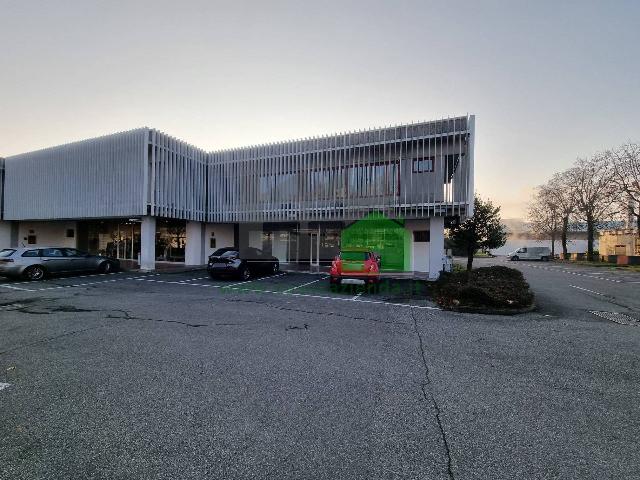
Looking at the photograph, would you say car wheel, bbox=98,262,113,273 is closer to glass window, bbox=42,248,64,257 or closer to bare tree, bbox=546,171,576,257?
glass window, bbox=42,248,64,257

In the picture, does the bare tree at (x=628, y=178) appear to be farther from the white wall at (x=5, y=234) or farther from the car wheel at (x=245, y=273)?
the white wall at (x=5, y=234)

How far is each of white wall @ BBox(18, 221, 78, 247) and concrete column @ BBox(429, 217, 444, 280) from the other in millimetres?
28253

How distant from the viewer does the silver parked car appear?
1243 centimetres

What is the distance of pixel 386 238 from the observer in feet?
54.3

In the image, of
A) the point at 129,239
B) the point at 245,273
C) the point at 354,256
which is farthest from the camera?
the point at 129,239

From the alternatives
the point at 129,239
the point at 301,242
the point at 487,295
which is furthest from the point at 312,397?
the point at 129,239

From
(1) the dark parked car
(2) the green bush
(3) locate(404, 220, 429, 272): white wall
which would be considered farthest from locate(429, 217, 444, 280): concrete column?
(1) the dark parked car

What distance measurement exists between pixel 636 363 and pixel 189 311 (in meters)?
9.19

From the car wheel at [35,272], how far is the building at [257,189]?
428cm

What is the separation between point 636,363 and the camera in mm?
4809

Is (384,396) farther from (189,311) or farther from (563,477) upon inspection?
(189,311)

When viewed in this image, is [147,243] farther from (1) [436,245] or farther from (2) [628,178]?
(2) [628,178]

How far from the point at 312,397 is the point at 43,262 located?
1577 centimetres

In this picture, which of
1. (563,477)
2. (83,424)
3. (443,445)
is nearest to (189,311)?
(83,424)
